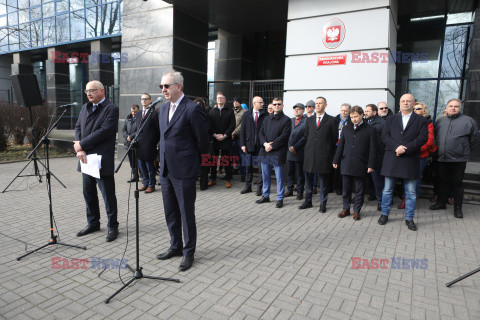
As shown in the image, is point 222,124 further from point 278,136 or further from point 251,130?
point 278,136

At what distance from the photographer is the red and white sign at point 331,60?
24.4ft

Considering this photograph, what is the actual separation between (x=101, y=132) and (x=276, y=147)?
3.31 m

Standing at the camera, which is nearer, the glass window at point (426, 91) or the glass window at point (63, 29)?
the glass window at point (426, 91)

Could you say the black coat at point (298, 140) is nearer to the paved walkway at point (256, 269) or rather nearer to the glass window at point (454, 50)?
the paved walkway at point (256, 269)

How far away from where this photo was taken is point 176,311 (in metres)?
2.73

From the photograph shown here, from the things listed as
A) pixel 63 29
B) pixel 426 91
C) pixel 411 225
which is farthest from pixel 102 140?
pixel 63 29

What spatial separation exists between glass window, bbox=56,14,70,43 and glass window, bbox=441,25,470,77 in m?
18.8

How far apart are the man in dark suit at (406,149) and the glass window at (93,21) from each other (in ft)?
54.6

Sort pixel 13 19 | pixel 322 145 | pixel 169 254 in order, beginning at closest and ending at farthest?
pixel 169 254
pixel 322 145
pixel 13 19

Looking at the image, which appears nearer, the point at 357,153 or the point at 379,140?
the point at 357,153

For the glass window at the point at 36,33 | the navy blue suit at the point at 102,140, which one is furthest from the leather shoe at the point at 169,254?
the glass window at the point at 36,33

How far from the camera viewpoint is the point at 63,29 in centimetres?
1812

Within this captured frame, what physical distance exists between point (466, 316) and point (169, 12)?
1001 centimetres

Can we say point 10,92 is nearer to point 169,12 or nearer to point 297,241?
point 169,12
